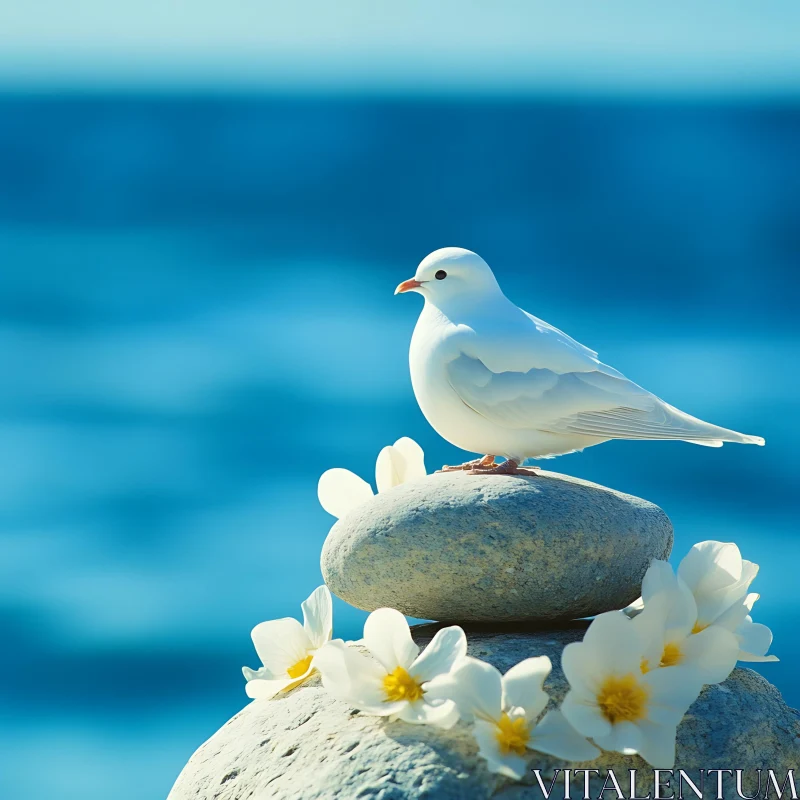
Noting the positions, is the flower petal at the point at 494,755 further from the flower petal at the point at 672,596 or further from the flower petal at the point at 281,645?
the flower petal at the point at 281,645

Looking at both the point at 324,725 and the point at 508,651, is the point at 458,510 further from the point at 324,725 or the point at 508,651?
the point at 324,725

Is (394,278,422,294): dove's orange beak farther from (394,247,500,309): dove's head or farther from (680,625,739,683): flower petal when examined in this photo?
(680,625,739,683): flower petal

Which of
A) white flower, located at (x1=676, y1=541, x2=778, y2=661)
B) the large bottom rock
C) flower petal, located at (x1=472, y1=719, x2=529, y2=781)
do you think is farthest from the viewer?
white flower, located at (x1=676, y1=541, x2=778, y2=661)

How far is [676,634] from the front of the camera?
197 cm

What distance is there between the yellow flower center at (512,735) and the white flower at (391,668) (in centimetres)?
11

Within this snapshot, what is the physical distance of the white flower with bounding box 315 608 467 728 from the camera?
1876mm

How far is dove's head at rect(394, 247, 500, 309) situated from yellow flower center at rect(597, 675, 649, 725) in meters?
0.97

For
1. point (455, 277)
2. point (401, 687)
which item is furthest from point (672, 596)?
point (455, 277)

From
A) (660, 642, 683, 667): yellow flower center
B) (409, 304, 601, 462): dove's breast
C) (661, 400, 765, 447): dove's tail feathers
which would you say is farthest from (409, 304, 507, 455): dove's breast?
(660, 642, 683, 667): yellow flower center

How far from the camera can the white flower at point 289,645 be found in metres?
2.24

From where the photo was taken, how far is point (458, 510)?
2.14m

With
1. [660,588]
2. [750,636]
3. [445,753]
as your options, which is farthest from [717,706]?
[445,753]

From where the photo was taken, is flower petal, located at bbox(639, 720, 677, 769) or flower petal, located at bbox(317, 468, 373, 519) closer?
flower petal, located at bbox(639, 720, 677, 769)

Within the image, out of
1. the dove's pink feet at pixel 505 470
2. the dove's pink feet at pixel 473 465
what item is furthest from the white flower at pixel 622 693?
the dove's pink feet at pixel 473 465
